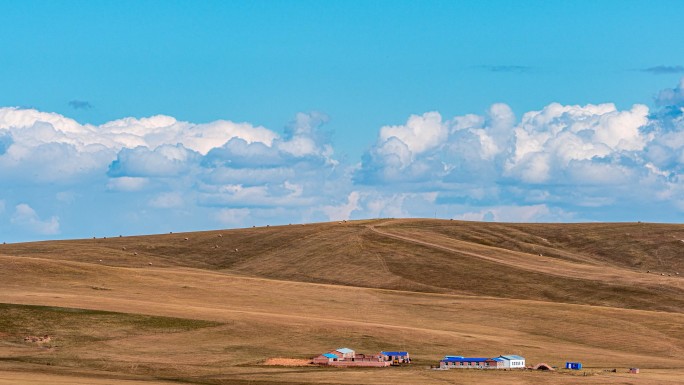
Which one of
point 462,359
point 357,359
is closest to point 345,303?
point 357,359

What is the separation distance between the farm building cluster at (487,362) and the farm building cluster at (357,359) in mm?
3568

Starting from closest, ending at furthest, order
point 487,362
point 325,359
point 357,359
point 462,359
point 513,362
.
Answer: point 462,359, point 325,359, point 487,362, point 513,362, point 357,359

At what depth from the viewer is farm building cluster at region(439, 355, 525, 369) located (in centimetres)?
8575

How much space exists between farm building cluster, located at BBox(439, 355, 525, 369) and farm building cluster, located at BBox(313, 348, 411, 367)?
3568mm

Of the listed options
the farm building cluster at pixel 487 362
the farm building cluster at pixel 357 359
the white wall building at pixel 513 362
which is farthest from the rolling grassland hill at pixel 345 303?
the white wall building at pixel 513 362

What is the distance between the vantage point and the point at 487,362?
8731 cm

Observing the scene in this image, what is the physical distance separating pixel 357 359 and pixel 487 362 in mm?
10049

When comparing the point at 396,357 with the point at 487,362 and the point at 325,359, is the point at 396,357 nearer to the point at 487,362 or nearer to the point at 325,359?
the point at 325,359

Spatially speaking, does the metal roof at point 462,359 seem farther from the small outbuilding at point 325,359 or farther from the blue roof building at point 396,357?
the small outbuilding at point 325,359

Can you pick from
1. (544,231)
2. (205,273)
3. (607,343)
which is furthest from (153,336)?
(544,231)

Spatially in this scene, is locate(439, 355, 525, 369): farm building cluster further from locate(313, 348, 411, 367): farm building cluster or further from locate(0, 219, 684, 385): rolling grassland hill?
locate(313, 348, 411, 367): farm building cluster

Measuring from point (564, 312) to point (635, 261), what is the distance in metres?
57.7

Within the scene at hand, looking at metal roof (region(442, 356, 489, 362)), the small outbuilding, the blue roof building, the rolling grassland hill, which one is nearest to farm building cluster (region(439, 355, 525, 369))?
metal roof (region(442, 356, 489, 362))

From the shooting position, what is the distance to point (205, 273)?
15012 cm
